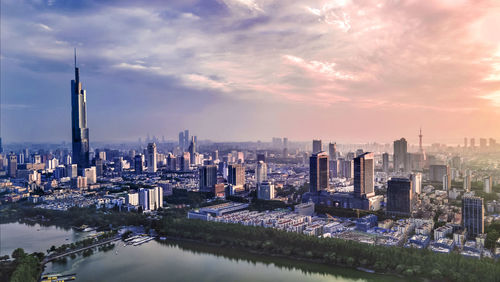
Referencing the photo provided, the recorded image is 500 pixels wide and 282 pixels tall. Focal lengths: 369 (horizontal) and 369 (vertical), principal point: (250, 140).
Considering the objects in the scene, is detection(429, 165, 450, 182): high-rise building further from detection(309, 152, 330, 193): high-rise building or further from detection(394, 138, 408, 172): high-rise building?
detection(309, 152, 330, 193): high-rise building

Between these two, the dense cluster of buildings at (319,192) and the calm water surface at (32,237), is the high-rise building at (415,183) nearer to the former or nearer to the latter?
the dense cluster of buildings at (319,192)

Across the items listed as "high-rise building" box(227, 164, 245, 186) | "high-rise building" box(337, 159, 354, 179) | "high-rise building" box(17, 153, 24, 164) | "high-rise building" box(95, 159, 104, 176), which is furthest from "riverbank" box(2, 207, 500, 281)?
"high-rise building" box(17, 153, 24, 164)

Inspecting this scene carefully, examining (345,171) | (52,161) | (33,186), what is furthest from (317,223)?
(52,161)

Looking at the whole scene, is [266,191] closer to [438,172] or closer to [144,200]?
[144,200]

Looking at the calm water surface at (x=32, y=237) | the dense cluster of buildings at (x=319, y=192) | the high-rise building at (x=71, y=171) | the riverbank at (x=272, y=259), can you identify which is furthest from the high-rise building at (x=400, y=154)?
the high-rise building at (x=71, y=171)

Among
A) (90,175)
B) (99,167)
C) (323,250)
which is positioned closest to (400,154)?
(323,250)

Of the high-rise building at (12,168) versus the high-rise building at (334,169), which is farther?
the high-rise building at (334,169)
